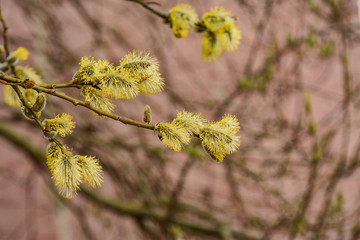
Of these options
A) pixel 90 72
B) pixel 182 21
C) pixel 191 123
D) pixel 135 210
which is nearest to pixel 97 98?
pixel 90 72

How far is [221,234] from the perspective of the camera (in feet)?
5.83

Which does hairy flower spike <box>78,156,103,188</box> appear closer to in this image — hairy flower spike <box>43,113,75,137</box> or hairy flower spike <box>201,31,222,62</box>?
hairy flower spike <box>43,113,75,137</box>

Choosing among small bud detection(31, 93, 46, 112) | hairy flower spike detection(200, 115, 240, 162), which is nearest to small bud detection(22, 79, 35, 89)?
small bud detection(31, 93, 46, 112)

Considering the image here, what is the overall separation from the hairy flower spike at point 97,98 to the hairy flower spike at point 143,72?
0.05 m

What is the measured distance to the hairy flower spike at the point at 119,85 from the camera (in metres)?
0.57

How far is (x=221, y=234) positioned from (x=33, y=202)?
6.89 ft

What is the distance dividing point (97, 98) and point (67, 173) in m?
0.13

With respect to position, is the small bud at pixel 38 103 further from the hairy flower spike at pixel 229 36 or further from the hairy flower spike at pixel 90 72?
the hairy flower spike at pixel 229 36

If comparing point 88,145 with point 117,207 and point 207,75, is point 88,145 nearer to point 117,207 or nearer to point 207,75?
point 117,207

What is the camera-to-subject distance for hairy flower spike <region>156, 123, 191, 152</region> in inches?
23.1

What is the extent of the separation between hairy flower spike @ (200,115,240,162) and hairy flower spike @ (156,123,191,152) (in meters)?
0.03

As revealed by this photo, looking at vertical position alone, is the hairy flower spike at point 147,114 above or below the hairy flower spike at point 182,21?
below

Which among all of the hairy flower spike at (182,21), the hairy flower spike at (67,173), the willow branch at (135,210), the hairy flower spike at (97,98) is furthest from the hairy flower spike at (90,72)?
the willow branch at (135,210)

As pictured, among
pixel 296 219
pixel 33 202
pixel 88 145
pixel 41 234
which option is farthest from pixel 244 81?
pixel 41 234
